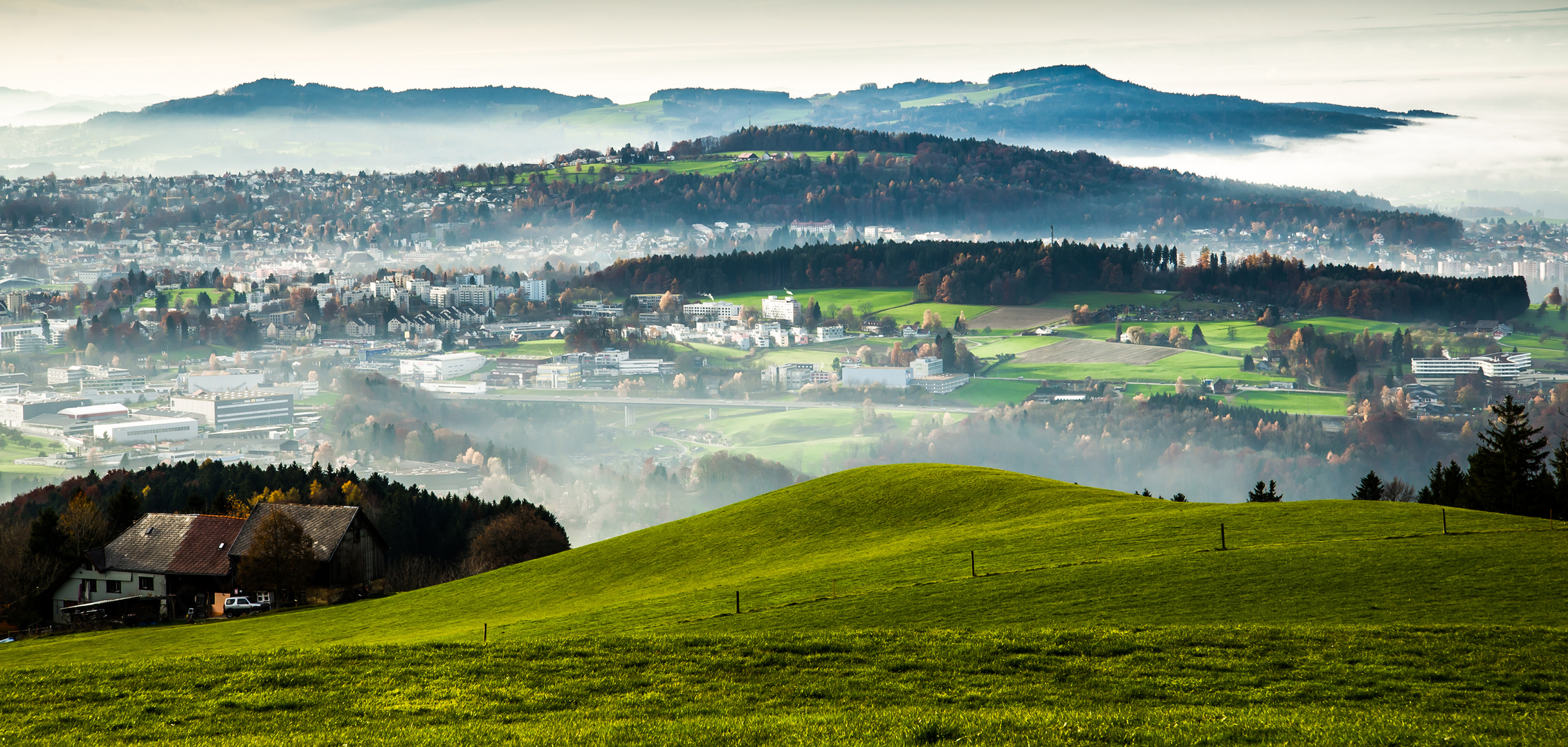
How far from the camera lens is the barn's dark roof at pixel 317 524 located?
160 ft

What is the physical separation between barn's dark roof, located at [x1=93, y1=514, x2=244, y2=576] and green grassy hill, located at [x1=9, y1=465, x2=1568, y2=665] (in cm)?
1513

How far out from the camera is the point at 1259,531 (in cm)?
2817

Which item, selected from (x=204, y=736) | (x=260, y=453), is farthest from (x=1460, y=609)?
(x=260, y=453)

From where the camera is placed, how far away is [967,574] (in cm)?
2558

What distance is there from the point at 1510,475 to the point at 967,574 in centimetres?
3862

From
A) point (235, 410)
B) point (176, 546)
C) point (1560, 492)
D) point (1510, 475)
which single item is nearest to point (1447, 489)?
point (1510, 475)

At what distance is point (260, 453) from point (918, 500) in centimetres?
16110

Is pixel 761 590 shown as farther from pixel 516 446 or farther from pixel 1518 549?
pixel 516 446

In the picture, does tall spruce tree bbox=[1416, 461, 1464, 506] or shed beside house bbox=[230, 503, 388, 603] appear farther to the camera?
tall spruce tree bbox=[1416, 461, 1464, 506]

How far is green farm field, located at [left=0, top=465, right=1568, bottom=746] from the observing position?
13.4 metres

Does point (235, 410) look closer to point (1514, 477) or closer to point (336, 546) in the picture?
point (336, 546)

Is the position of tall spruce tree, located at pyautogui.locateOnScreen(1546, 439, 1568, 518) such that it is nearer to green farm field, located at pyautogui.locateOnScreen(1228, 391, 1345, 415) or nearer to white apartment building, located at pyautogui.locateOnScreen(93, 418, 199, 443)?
green farm field, located at pyautogui.locateOnScreen(1228, 391, 1345, 415)

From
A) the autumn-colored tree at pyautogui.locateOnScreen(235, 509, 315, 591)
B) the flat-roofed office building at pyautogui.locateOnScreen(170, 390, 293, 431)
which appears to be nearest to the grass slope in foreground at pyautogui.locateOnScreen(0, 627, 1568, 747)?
the autumn-colored tree at pyautogui.locateOnScreen(235, 509, 315, 591)

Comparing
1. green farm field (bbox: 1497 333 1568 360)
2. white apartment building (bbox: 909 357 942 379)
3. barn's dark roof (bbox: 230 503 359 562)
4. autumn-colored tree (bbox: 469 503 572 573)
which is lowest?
white apartment building (bbox: 909 357 942 379)
